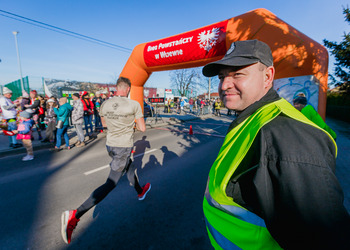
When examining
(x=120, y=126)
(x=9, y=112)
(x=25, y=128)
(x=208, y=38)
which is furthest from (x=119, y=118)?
(x=9, y=112)

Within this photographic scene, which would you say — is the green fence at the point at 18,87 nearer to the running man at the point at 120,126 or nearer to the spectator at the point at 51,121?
the spectator at the point at 51,121

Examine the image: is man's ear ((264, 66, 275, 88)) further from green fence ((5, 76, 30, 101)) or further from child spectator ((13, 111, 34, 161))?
green fence ((5, 76, 30, 101))

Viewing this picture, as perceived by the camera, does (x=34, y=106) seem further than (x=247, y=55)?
Yes

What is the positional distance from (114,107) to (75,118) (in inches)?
170

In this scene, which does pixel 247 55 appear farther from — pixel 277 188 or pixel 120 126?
pixel 120 126

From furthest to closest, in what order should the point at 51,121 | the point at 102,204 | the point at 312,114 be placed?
1. the point at 51,121
2. the point at 312,114
3. the point at 102,204

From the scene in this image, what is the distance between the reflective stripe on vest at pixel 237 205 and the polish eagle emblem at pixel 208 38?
506cm

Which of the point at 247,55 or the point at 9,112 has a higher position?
the point at 247,55

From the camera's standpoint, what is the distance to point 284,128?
25.8 inches

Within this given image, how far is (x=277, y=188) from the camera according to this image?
0.62 metres

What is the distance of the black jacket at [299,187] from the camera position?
0.54 metres

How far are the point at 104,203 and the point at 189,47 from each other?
5449 millimetres

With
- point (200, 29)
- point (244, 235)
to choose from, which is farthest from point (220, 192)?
point (200, 29)

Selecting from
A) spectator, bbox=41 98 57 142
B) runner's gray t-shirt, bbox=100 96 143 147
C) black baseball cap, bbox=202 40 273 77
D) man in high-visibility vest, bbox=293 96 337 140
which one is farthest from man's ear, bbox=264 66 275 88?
spectator, bbox=41 98 57 142
